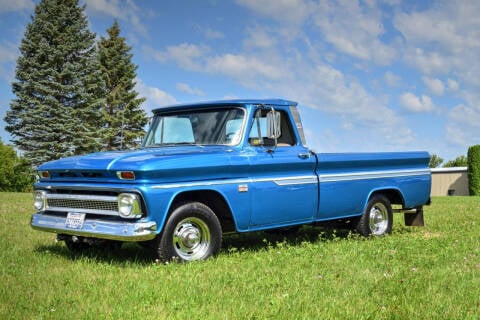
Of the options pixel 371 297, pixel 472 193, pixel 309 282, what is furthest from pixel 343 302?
pixel 472 193

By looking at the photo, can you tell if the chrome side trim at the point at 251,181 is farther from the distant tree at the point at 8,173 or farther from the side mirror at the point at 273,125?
the distant tree at the point at 8,173

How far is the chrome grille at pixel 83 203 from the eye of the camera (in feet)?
20.2

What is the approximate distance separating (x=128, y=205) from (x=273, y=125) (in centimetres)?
225

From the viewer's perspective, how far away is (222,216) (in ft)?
22.6

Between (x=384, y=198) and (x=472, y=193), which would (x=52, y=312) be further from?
(x=472, y=193)

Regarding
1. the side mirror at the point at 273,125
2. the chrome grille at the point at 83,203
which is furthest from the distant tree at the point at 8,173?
the side mirror at the point at 273,125

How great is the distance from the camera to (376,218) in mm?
9234

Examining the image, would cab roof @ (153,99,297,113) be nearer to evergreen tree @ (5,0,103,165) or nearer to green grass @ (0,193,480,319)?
green grass @ (0,193,480,319)

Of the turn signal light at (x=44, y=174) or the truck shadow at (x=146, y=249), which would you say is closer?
the truck shadow at (x=146, y=249)

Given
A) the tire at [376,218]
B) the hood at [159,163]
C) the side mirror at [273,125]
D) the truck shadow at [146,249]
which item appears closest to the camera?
the hood at [159,163]

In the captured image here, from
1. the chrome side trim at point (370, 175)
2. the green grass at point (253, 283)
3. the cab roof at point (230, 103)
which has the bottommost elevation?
the green grass at point (253, 283)

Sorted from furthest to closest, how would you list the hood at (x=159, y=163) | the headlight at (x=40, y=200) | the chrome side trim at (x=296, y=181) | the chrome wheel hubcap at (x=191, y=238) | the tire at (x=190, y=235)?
1. the chrome side trim at (x=296, y=181)
2. the headlight at (x=40, y=200)
3. the chrome wheel hubcap at (x=191, y=238)
4. the tire at (x=190, y=235)
5. the hood at (x=159, y=163)

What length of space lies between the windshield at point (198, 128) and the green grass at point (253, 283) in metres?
1.53

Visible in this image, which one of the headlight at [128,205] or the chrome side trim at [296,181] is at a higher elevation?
the chrome side trim at [296,181]
